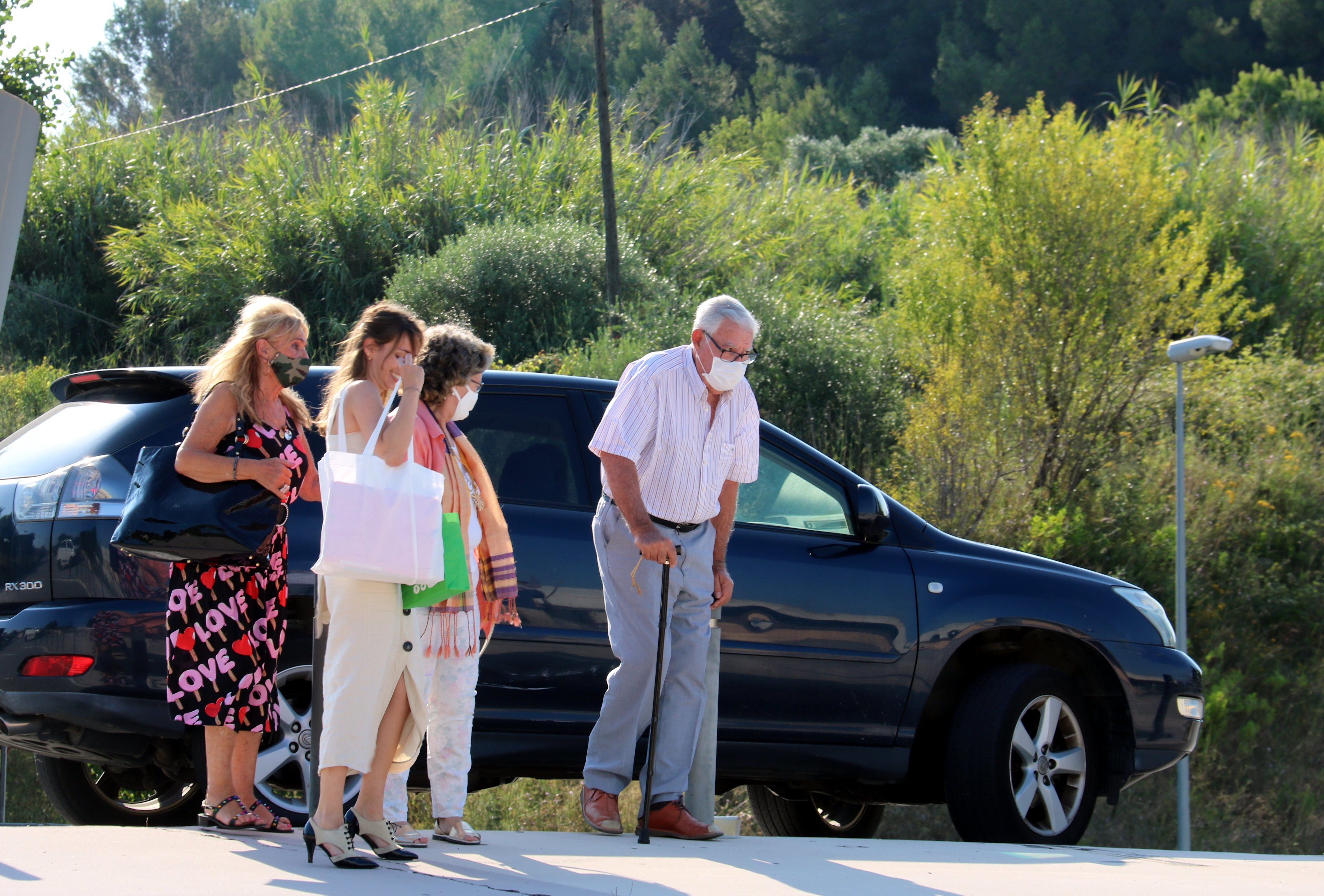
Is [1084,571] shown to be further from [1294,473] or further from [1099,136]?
[1099,136]

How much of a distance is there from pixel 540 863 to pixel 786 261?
19.7 metres

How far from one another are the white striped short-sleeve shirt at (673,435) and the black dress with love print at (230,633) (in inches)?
44.5

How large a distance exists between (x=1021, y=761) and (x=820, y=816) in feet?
4.63

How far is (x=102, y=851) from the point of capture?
12.5ft

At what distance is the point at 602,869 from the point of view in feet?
12.9

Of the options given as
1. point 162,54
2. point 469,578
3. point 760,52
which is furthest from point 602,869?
point 162,54

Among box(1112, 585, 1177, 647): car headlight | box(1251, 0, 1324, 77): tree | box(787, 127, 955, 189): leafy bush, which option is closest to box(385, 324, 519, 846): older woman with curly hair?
box(1112, 585, 1177, 647): car headlight

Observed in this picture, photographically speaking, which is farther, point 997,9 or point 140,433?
point 997,9

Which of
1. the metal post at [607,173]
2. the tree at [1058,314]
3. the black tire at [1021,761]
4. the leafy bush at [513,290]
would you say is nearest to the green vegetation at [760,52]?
the metal post at [607,173]

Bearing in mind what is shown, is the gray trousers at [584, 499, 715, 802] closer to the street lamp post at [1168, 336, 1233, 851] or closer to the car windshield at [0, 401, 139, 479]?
the car windshield at [0, 401, 139, 479]

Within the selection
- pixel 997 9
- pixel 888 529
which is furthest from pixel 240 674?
pixel 997 9

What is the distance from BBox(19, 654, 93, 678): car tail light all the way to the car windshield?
2.16ft

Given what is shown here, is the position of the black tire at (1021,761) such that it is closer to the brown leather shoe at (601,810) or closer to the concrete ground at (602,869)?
the concrete ground at (602,869)

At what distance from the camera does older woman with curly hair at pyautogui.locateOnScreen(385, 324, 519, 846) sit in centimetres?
395
